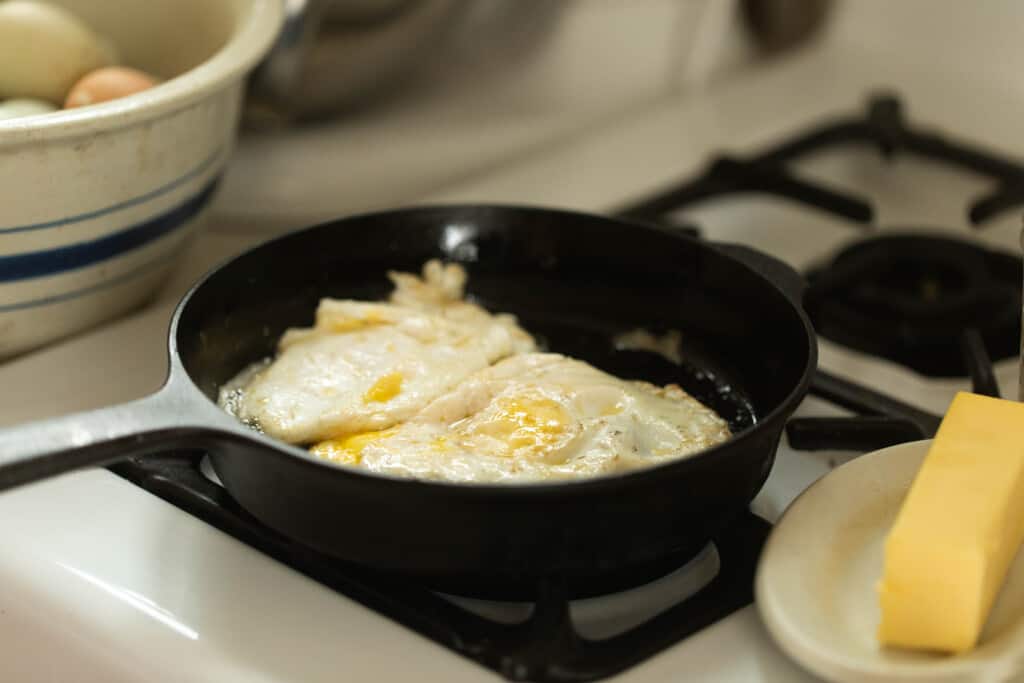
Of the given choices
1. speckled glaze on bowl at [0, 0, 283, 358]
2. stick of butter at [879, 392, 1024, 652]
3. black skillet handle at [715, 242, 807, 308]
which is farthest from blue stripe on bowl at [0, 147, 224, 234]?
stick of butter at [879, 392, 1024, 652]

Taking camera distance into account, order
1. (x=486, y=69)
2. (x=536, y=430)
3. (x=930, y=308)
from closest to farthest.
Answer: (x=536, y=430)
(x=930, y=308)
(x=486, y=69)

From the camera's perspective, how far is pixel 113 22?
2.91ft

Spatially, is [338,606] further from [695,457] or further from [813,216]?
[813,216]

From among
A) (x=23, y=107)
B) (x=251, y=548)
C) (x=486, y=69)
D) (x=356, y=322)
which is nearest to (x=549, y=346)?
(x=356, y=322)

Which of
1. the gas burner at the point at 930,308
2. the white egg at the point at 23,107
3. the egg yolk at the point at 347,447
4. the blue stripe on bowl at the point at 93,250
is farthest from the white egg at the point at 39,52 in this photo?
the gas burner at the point at 930,308

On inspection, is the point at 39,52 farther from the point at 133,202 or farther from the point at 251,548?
the point at 251,548

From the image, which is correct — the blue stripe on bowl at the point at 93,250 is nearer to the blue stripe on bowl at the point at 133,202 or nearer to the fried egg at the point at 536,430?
the blue stripe on bowl at the point at 133,202

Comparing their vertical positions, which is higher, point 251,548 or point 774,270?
point 774,270

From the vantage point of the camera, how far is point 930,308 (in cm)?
82

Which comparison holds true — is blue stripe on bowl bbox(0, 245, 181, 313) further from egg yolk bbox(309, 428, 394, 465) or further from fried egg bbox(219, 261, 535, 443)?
egg yolk bbox(309, 428, 394, 465)

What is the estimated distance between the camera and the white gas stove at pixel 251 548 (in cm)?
53

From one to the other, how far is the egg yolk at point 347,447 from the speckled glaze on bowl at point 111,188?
21cm

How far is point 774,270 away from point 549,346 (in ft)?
0.44

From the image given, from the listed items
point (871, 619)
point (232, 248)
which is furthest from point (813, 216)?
point (871, 619)
